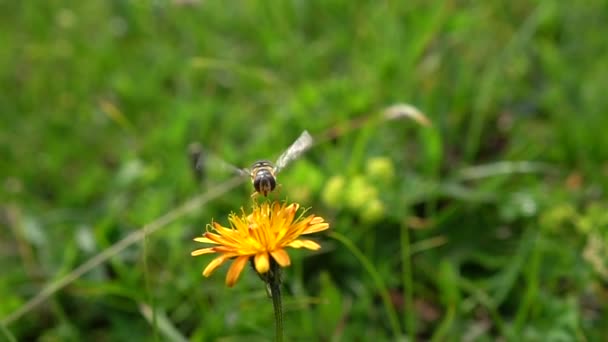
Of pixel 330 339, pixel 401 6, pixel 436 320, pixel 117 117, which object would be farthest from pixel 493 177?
pixel 117 117

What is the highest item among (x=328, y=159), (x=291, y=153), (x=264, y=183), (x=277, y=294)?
(x=328, y=159)

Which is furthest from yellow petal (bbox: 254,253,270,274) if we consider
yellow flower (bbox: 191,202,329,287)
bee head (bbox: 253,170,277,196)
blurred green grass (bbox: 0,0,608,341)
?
blurred green grass (bbox: 0,0,608,341)

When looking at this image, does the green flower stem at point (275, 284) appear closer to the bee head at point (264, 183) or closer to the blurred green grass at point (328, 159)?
the bee head at point (264, 183)

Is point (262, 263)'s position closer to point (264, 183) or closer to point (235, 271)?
point (235, 271)

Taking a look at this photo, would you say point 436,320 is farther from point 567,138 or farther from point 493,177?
point 567,138

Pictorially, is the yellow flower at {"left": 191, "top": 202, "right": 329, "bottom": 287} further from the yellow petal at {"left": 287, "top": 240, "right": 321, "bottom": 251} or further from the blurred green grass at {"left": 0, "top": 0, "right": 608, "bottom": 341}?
the blurred green grass at {"left": 0, "top": 0, "right": 608, "bottom": 341}

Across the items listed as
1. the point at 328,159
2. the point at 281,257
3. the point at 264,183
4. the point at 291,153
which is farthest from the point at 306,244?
the point at 328,159
